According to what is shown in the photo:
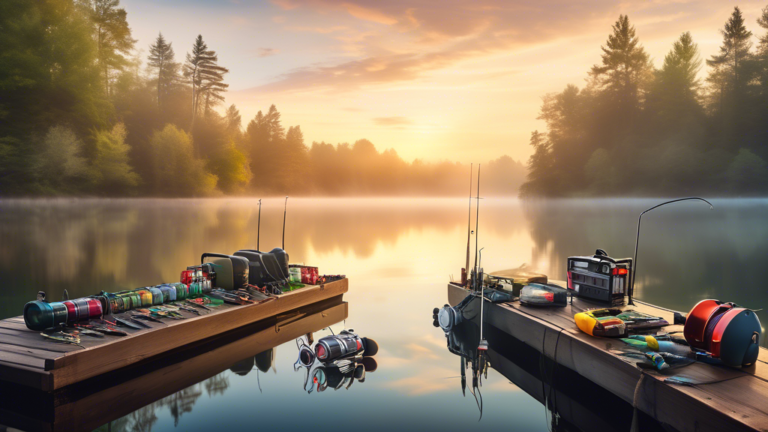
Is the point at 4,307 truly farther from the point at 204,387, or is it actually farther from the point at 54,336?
the point at 204,387

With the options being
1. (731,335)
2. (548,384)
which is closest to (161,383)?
(548,384)

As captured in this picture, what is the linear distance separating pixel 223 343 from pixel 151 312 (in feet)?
5.82

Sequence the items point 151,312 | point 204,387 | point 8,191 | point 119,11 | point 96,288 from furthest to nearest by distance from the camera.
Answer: point 119,11 < point 8,191 < point 96,288 < point 151,312 < point 204,387

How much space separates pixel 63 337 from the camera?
8.65 m

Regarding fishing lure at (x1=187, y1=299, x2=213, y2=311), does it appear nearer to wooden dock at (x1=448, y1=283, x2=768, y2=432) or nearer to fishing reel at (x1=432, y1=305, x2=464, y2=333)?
fishing reel at (x1=432, y1=305, x2=464, y2=333)

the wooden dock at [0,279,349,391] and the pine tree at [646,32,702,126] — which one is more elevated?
the pine tree at [646,32,702,126]

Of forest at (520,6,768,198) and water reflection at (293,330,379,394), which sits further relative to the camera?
forest at (520,6,768,198)

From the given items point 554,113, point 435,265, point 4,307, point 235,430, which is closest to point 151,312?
point 235,430

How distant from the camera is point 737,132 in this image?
65.8m

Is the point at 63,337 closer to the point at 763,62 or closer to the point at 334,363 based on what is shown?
the point at 334,363

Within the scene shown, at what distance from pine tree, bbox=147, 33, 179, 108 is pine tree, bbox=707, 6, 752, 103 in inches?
2888

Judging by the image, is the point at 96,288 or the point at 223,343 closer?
the point at 223,343

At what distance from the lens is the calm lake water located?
849cm

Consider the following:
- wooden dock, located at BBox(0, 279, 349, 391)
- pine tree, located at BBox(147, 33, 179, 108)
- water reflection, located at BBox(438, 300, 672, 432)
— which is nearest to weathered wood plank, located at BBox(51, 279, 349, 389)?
wooden dock, located at BBox(0, 279, 349, 391)
